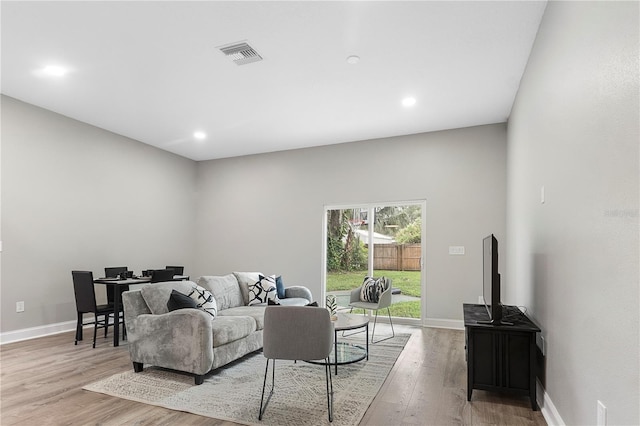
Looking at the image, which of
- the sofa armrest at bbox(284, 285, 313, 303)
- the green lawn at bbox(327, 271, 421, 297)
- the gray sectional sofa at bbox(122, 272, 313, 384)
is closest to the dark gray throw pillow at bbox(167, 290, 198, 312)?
the gray sectional sofa at bbox(122, 272, 313, 384)

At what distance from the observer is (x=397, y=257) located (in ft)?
20.4

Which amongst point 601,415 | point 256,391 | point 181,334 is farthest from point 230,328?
point 601,415

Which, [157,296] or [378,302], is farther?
[378,302]

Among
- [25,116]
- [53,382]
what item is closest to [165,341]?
[53,382]

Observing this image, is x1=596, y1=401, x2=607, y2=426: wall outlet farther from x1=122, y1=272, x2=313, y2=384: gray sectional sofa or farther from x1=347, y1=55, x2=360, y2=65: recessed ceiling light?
x1=347, y1=55, x2=360, y2=65: recessed ceiling light

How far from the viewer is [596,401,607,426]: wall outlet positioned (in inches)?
65.1

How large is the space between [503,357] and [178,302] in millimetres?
2838

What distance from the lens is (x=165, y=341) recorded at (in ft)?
11.1

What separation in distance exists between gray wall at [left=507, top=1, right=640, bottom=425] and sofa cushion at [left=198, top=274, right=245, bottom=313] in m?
3.36

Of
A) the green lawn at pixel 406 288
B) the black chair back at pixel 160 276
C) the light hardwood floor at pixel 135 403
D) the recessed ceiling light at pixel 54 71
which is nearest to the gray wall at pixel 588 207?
the light hardwood floor at pixel 135 403

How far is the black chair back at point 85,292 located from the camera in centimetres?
456

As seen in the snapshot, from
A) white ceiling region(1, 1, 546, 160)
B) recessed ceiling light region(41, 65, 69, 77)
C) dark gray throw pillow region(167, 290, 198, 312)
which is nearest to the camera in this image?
white ceiling region(1, 1, 546, 160)

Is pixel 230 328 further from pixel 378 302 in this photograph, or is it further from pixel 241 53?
pixel 241 53

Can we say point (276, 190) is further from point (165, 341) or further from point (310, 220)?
point (165, 341)
